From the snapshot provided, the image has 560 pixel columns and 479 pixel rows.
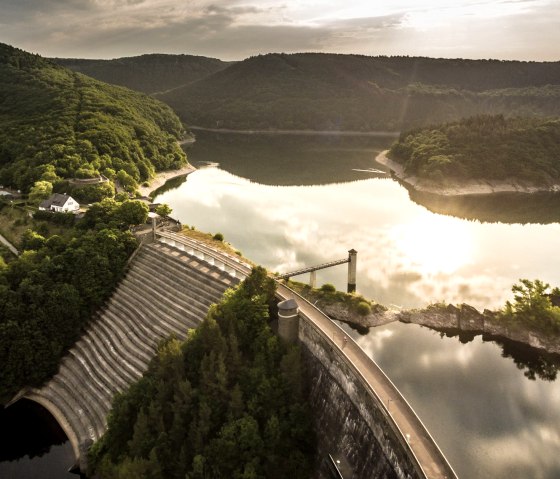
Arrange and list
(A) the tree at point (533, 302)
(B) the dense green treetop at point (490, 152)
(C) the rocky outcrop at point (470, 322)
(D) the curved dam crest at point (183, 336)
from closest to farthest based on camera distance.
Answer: (D) the curved dam crest at point (183, 336) < (C) the rocky outcrop at point (470, 322) < (A) the tree at point (533, 302) < (B) the dense green treetop at point (490, 152)

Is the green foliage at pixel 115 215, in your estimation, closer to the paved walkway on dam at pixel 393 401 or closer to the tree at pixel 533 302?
the paved walkway on dam at pixel 393 401

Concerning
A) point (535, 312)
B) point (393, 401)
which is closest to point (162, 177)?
point (535, 312)

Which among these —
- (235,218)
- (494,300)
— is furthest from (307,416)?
(235,218)

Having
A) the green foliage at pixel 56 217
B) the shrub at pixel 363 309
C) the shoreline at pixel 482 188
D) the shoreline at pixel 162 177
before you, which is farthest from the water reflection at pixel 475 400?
the shoreline at pixel 162 177

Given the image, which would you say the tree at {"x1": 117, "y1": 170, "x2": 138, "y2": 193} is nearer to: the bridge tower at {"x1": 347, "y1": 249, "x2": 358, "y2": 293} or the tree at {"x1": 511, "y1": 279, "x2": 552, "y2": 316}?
the bridge tower at {"x1": 347, "y1": 249, "x2": 358, "y2": 293}

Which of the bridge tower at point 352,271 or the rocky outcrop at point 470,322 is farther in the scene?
the bridge tower at point 352,271

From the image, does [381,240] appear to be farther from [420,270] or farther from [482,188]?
[482,188]
